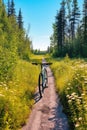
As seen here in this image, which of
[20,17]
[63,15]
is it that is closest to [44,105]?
[63,15]

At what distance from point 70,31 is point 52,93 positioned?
64.6 meters

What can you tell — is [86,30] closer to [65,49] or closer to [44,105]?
[65,49]

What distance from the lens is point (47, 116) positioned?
11.5 meters

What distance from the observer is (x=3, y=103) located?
9.09m

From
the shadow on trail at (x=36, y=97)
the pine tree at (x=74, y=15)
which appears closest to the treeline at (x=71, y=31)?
the pine tree at (x=74, y=15)

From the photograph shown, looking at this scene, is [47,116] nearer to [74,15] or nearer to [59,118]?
[59,118]

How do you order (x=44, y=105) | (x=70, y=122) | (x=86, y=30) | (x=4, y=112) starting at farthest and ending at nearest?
(x=86, y=30) < (x=44, y=105) < (x=70, y=122) < (x=4, y=112)

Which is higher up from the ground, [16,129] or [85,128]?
[85,128]

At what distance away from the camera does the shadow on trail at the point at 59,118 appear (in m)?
10.1

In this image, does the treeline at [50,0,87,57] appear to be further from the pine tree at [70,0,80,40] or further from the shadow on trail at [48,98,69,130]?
the shadow on trail at [48,98,69,130]

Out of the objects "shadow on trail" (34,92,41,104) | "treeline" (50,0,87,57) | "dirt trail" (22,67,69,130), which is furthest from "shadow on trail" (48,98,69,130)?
"treeline" (50,0,87,57)

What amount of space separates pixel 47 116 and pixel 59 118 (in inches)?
17.0

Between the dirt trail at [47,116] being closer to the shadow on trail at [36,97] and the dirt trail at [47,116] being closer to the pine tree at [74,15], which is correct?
the shadow on trail at [36,97]

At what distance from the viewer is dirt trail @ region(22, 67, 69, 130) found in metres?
10.2
